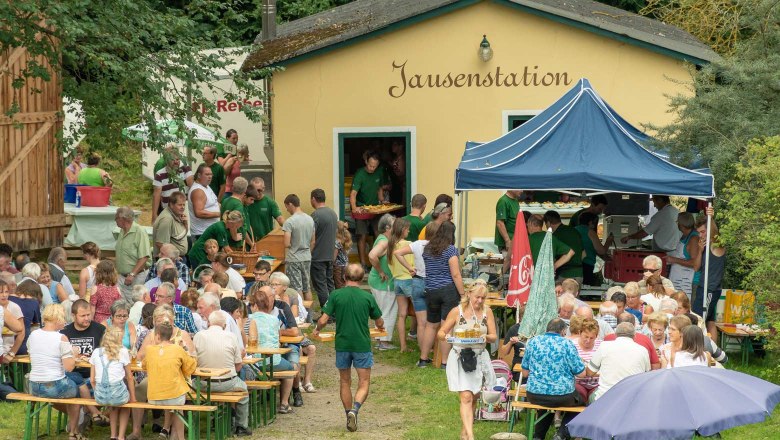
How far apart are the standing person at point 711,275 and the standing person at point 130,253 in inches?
260

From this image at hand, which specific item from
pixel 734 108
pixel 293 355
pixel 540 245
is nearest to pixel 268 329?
pixel 293 355

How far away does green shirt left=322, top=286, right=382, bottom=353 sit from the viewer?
40.7ft

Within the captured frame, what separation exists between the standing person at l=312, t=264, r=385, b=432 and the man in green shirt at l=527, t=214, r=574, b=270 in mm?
3466

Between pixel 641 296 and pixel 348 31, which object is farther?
pixel 348 31

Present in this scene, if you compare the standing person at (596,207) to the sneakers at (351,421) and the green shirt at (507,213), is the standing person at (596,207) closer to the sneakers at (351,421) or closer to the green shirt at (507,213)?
the green shirt at (507,213)

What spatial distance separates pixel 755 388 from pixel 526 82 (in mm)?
10243

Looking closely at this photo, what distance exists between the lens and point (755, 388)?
9.55 meters

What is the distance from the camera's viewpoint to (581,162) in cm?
1509

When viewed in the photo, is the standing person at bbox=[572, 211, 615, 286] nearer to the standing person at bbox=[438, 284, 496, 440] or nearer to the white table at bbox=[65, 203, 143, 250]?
the standing person at bbox=[438, 284, 496, 440]

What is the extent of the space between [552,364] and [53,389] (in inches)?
176

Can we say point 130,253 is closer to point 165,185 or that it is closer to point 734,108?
Result: point 165,185

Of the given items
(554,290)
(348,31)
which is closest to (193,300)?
(554,290)

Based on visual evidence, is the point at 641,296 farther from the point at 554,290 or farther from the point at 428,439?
the point at 428,439

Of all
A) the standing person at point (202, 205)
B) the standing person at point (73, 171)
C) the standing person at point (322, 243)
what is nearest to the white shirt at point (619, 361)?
the standing person at point (322, 243)
